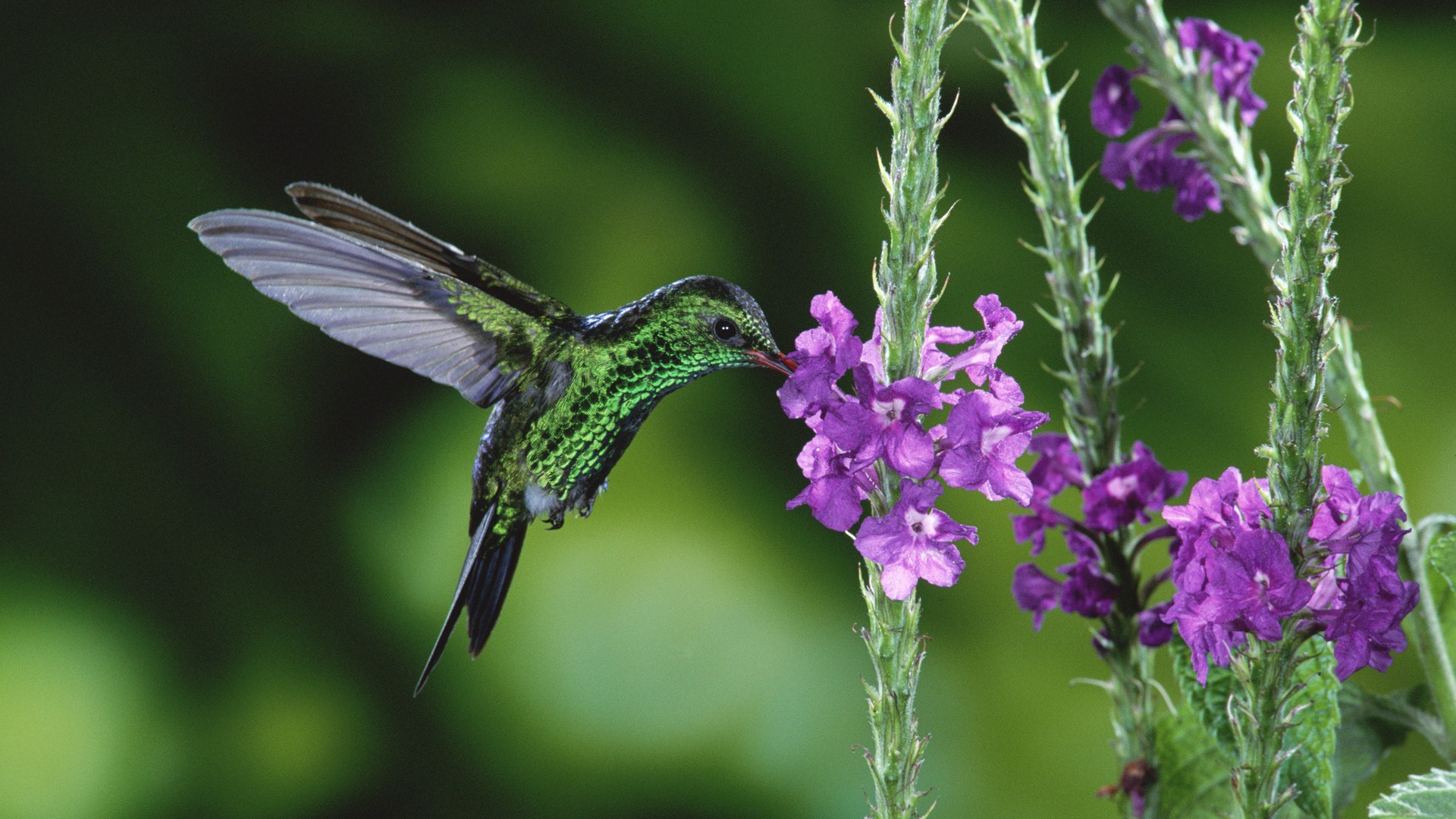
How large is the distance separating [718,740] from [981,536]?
1.91ft

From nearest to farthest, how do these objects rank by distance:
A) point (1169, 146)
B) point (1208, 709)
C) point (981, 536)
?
point (1208, 709) → point (1169, 146) → point (981, 536)

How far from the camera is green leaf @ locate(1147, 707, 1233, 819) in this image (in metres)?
0.97

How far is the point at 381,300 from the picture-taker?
2.70 feet

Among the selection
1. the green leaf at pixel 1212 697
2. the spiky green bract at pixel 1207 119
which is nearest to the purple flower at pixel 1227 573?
the green leaf at pixel 1212 697

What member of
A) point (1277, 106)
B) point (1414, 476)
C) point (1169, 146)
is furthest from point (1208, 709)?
point (1277, 106)

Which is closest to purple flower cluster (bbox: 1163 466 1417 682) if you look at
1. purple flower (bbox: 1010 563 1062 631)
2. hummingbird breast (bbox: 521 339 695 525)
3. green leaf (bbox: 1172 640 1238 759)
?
green leaf (bbox: 1172 640 1238 759)

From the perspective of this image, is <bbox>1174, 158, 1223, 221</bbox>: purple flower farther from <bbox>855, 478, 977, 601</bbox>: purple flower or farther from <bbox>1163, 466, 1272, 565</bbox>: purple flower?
<bbox>855, 478, 977, 601</bbox>: purple flower

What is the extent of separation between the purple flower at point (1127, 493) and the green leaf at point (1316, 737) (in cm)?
14

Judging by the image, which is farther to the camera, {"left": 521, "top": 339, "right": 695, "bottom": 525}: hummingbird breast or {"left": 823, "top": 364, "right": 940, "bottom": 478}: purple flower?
{"left": 521, "top": 339, "right": 695, "bottom": 525}: hummingbird breast

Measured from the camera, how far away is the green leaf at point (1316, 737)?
802 mm

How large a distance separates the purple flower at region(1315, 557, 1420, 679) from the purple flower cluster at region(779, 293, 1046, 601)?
0.23m

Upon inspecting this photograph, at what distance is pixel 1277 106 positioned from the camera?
2.33 meters

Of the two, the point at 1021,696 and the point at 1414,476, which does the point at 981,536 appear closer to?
the point at 1021,696

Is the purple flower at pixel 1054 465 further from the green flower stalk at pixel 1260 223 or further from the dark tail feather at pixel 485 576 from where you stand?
the dark tail feather at pixel 485 576
